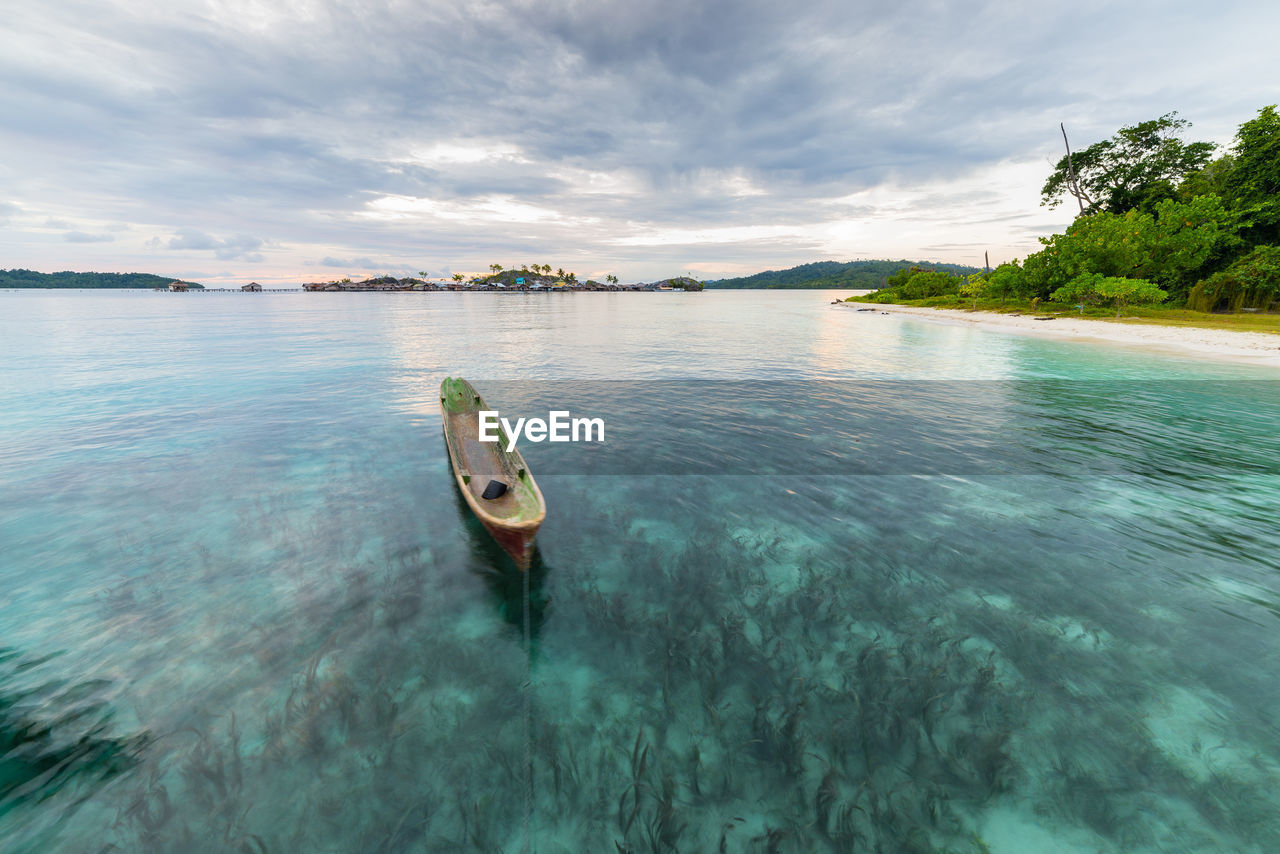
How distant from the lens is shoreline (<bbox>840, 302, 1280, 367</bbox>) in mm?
38375

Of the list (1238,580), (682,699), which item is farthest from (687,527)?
(1238,580)

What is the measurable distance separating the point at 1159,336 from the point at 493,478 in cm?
7091

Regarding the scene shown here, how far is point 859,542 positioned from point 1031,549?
4132 mm

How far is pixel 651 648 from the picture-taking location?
821cm

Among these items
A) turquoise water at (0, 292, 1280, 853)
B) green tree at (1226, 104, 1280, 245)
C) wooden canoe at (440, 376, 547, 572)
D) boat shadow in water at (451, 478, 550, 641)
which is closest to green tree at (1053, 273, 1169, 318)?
green tree at (1226, 104, 1280, 245)

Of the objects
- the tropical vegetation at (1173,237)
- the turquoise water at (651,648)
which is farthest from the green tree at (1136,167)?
the turquoise water at (651,648)

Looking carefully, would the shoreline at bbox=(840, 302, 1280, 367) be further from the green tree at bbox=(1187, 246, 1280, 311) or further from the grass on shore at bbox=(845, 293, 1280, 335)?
the green tree at bbox=(1187, 246, 1280, 311)

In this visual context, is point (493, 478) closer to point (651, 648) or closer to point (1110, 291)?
point (651, 648)

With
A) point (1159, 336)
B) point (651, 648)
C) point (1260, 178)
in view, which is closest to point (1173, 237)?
point (1260, 178)

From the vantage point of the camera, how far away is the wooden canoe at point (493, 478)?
9000 mm

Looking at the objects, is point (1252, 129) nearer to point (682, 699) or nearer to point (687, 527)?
point (687, 527)

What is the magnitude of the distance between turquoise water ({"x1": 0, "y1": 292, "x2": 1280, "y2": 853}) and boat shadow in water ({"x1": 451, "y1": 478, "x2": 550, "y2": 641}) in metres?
0.10

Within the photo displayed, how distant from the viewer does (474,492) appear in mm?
10656

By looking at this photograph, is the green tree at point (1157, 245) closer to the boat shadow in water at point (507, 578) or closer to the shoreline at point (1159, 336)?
the shoreline at point (1159, 336)
